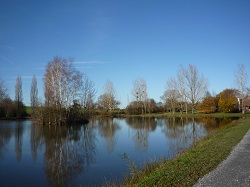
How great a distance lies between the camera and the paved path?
630 cm

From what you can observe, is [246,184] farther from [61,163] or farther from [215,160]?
[61,163]

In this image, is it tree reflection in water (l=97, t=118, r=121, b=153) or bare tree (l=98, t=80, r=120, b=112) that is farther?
bare tree (l=98, t=80, r=120, b=112)

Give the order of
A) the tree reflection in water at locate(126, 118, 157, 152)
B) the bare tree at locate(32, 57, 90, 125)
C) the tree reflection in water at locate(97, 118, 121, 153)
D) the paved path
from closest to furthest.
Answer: the paved path < the tree reflection in water at locate(126, 118, 157, 152) < the tree reflection in water at locate(97, 118, 121, 153) < the bare tree at locate(32, 57, 90, 125)

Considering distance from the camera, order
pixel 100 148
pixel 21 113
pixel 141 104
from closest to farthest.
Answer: pixel 100 148
pixel 21 113
pixel 141 104

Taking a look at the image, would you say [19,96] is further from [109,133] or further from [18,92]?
[109,133]

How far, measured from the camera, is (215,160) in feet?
29.3

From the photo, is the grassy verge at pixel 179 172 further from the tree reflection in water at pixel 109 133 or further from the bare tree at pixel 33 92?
the bare tree at pixel 33 92

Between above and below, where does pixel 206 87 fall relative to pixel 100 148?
above

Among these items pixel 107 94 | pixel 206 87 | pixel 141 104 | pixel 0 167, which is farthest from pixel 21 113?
pixel 0 167

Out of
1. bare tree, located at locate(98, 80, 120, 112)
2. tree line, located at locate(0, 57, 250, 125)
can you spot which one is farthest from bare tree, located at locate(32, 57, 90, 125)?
bare tree, located at locate(98, 80, 120, 112)

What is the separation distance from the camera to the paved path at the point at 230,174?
20.7 feet

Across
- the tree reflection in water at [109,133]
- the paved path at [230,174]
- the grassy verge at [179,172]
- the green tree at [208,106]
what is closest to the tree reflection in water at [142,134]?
the tree reflection in water at [109,133]

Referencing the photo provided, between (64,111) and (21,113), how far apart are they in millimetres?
27127

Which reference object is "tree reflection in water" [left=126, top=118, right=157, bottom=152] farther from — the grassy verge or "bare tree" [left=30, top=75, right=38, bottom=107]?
"bare tree" [left=30, top=75, right=38, bottom=107]
